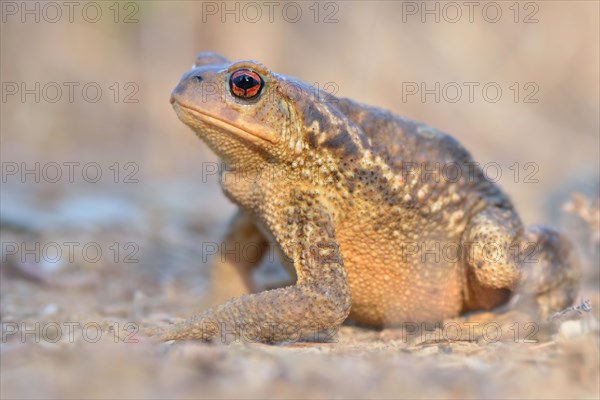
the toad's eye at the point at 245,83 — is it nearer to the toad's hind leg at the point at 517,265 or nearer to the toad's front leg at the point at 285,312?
the toad's front leg at the point at 285,312

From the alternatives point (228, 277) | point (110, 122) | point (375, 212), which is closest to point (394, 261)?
point (375, 212)

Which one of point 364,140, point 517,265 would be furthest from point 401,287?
point 364,140

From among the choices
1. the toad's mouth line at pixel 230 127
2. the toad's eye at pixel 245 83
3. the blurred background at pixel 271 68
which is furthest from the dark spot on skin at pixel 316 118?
the blurred background at pixel 271 68

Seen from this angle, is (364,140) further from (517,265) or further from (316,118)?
(517,265)

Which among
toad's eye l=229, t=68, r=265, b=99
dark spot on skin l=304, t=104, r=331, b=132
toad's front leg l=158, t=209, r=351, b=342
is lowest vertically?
toad's front leg l=158, t=209, r=351, b=342

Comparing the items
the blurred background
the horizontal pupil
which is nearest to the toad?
the horizontal pupil

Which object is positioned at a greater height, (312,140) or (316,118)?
(316,118)

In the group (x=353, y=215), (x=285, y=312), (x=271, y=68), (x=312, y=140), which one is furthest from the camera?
(x=271, y=68)

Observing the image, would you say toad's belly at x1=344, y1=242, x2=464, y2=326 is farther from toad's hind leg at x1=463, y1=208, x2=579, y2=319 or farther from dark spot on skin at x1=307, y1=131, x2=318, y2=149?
dark spot on skin at x1=307, y1=131, x2=318, y2=149
